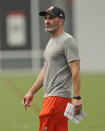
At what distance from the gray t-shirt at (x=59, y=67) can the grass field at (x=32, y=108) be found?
3.54 m

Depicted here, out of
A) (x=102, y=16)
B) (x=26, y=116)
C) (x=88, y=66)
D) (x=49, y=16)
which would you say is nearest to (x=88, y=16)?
(x=102, y=16)

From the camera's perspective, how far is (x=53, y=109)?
5.93 m

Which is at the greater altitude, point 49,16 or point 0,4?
point 49,16

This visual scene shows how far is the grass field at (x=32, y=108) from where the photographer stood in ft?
32.4

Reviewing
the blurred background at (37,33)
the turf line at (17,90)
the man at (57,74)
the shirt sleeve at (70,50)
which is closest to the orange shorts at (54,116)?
the man at (57,74)

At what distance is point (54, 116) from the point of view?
5938 millimetres

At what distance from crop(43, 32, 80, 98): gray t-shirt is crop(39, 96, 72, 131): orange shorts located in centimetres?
7

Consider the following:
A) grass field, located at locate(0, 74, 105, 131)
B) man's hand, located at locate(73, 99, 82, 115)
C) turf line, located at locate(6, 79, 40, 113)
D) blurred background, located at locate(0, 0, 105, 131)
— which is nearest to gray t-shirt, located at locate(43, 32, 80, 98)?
man's hand, located at locate(73, 99, 82, 115)

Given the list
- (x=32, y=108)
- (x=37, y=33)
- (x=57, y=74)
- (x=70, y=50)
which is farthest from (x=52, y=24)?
(x=37, y=33)

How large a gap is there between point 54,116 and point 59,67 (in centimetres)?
50

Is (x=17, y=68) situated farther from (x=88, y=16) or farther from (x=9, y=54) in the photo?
(x=88, y=16)

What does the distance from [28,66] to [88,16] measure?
10.9 feet

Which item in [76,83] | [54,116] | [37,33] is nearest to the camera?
[76,83]

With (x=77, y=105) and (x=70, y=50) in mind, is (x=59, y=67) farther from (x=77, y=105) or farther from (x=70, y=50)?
(x=77, y=105)
